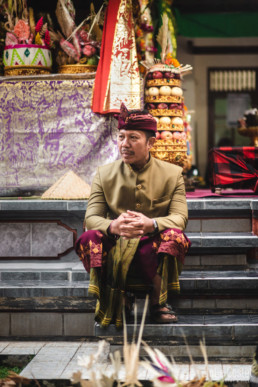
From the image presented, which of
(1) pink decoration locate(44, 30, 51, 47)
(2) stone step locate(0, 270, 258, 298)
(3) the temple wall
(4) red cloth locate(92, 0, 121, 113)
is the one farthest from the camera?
(3) the temple wall

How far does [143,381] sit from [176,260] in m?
0.87

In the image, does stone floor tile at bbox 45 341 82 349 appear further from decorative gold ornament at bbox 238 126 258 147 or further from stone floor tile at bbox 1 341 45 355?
decorative gold ornament at bbox 238 126 258 147

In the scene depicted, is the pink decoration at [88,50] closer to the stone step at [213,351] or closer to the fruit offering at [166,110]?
the fruit offering at [166,110]

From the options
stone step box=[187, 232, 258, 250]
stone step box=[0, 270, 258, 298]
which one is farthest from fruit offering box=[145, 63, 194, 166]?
stone step box=[0, 270, 258, 298]

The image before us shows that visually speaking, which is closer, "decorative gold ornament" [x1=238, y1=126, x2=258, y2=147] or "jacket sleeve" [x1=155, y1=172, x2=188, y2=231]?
"jacket sleeve" [x1=155, y1=172, x2=188, y2=231]

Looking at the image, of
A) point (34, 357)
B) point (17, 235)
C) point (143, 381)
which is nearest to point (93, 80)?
point (17, 235)

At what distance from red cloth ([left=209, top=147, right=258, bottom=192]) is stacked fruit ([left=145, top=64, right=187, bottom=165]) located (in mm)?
407

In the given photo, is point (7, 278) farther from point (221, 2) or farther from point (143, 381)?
point (221, 2)

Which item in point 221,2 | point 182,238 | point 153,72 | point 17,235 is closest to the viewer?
point 182,238

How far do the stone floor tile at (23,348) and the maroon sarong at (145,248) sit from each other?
2.77 ft

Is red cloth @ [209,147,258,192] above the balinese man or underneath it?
above

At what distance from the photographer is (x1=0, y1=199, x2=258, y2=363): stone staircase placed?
3865 millimetres

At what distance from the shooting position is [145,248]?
12.2 feet

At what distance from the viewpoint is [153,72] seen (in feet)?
20.1
